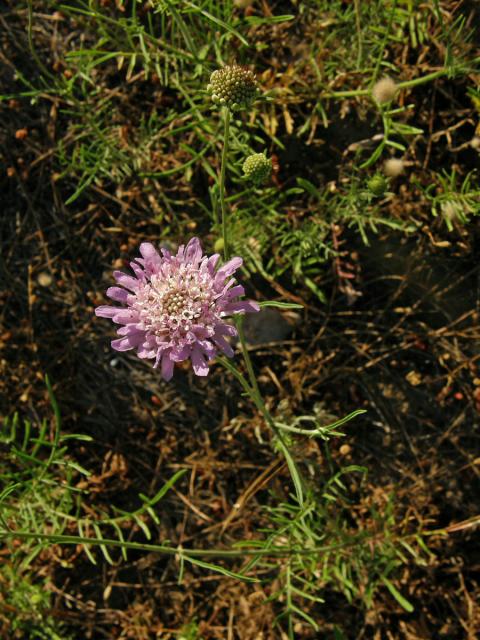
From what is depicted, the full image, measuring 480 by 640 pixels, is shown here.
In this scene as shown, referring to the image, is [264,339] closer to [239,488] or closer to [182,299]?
[239,488]

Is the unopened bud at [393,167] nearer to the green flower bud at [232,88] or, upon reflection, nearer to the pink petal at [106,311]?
the green flower bud at [232,88]

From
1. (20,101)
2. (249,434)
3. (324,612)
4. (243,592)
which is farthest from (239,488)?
(20,101)

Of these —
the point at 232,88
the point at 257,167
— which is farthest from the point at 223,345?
the point at 232,88

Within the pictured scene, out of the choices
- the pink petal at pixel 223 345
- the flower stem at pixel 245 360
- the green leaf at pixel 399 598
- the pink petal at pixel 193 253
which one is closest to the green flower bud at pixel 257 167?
the flower stem at pixel 245 360

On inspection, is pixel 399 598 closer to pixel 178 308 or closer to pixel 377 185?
pixel 178 308

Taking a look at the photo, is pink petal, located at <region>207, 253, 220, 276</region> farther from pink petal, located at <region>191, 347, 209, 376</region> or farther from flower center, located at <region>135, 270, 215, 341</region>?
pink petal, located at <region>191, 347, 209, 376</region>

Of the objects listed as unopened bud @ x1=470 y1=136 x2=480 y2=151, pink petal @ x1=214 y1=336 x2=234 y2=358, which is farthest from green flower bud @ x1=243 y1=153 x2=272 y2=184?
unopened bud @ x1=470 y1=136 x2=480 y2=151

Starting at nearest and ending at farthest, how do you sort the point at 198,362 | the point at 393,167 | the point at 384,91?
the point at 198,362 < the point at 384,91 < the point at 393,167
